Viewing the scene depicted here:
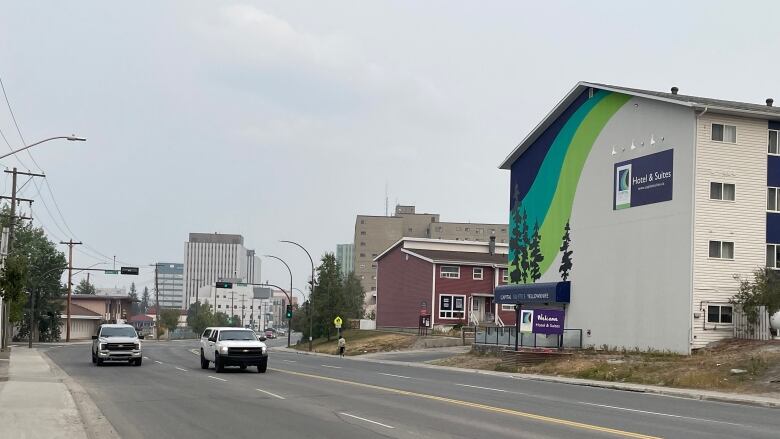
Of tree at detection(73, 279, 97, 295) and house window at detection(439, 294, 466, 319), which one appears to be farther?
tree at detection(73, 279, 97, 295)

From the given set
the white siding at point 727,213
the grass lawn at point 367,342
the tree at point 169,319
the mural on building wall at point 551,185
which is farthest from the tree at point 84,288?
the white siding at point 727,213

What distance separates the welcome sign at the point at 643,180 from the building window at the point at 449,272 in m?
29.1

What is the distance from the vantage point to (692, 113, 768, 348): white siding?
38312 millimetres

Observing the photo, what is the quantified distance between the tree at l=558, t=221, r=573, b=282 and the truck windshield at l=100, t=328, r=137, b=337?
80.5ft

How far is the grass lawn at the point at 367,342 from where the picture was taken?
6469 centimetres

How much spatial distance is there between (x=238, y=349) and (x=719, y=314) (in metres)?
21.5

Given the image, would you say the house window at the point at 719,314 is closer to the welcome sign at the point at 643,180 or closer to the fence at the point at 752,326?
the fence at the point at 752,326

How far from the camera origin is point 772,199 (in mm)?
40375

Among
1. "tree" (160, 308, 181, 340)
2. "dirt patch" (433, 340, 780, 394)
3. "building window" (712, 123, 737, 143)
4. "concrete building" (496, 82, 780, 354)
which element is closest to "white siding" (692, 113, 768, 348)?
"concrete building" (496, 82, 780, 354)

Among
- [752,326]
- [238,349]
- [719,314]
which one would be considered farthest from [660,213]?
[238,349]

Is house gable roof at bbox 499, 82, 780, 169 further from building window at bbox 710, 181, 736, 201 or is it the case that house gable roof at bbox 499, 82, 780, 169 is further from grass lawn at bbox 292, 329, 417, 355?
grass lawn at bbox 292, 329, 417, 355

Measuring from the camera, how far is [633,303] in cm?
4238

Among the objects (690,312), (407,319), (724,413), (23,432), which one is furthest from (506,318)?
(23,432)

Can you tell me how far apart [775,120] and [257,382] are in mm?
27849
